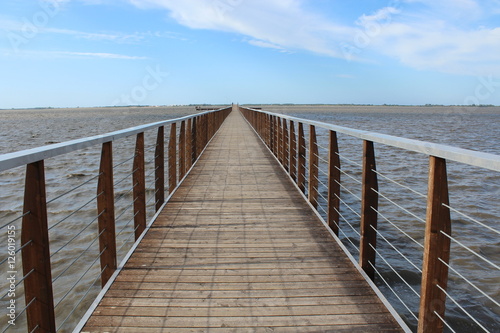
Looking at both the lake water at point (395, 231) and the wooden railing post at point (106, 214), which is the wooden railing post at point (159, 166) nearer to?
the lake water at point (395, 231)

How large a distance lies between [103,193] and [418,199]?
6981 mm

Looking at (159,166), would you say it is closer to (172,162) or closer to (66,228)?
(172,162)

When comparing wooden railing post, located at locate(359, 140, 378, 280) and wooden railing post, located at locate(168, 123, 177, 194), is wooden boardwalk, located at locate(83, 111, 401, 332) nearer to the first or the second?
wooden railing post, located at locate(359, 140, 378, 280)

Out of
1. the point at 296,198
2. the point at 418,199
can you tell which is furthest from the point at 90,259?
the point at 418,199

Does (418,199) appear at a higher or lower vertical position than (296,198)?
lower

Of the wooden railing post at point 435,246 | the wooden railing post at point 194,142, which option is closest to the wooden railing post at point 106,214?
the wooden railing post at point 435,246

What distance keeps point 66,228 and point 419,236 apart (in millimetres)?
5455

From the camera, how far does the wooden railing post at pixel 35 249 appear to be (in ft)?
6.12

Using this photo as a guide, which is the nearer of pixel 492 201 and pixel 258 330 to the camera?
pixel 258 330

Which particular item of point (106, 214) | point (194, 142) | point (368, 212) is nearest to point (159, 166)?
point (106, 214)

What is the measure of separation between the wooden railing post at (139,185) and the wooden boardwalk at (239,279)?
0.42 ft

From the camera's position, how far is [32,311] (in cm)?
194

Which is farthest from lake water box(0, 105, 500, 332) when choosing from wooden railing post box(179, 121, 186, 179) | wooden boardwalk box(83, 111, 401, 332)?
wooden railing post box(179, 121, 186, 179)

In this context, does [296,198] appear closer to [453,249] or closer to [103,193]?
[453,249]
